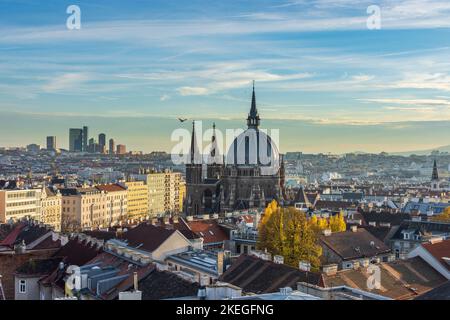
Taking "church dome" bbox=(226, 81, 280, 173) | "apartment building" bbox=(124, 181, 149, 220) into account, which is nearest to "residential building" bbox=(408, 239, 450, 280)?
"church dome" bbox=(226, 81, 280, 173)

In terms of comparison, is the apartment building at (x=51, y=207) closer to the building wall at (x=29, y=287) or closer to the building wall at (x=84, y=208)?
the building wall at (x=84, y=208)

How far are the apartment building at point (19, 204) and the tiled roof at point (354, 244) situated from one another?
59.1m

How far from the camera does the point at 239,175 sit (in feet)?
264

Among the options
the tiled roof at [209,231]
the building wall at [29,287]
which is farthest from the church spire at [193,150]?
the building wall at [29,287]

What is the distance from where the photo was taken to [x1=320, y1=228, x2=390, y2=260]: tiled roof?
39.2 metres

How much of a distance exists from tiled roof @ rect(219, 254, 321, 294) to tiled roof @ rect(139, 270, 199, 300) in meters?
4.75

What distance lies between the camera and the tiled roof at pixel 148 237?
3237cm

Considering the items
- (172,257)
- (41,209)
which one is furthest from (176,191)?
(172,257)

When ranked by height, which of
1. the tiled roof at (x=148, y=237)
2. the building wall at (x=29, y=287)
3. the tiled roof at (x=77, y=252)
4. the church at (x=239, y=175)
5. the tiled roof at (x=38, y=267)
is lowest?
the building wall at (x=29, y=287)

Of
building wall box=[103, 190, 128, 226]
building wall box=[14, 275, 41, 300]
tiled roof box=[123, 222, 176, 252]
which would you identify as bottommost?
building wall box=[103, 190, 128, 226]

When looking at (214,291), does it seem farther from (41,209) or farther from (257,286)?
(41,209)

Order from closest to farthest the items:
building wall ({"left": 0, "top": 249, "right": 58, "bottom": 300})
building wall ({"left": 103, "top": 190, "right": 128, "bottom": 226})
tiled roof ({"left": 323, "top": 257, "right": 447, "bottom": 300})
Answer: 1. tiled roof ({"left": 323, "top": 257, "right": 447, "bottom": 300})
2. building wall ({"left": 0, "top": 249, "right": 58, "bottom": 300})
3. building wall ({"left": 103, "top": 190, "right": 128, "bottom": 226})

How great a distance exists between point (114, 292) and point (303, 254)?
57.7 ft

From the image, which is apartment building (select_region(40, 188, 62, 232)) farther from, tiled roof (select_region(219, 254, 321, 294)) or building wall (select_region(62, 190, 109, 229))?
tiled roof (select_region(219, 254, 321, 294))
